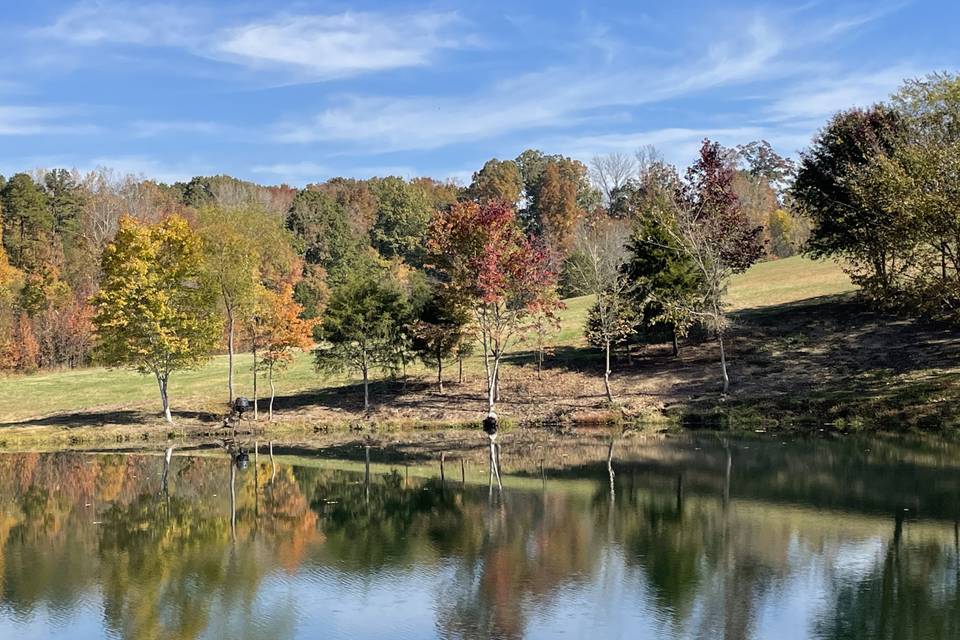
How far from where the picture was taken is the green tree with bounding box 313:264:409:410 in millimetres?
44312

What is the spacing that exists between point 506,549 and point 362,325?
83.4 ft

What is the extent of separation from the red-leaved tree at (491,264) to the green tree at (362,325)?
3566mm

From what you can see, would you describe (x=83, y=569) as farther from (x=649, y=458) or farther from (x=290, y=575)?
(x=649, y=458)

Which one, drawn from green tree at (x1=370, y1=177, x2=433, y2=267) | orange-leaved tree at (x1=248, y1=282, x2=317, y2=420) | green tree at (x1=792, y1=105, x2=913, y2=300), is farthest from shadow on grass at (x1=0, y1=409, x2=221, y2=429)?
green tree at (x1=370, y1=177, x2=433, y2=267)

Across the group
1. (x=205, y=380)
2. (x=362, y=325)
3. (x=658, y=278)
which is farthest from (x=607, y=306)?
(x=205, y=380)

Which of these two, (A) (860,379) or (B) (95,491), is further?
(A) (860,379)

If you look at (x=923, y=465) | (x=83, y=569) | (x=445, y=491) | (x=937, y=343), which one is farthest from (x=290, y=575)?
(x=937, y=343)

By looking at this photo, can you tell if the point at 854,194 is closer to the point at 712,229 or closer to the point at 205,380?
the point at 712,229

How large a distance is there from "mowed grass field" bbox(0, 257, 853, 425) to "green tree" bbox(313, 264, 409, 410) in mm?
6416

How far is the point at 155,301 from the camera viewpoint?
4162cm

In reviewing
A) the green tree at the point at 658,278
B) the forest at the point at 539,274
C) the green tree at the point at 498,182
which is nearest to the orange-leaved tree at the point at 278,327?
the forest at the point at 539,274

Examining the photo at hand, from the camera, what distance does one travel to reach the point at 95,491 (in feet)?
95.3

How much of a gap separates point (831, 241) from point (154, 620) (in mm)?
41400

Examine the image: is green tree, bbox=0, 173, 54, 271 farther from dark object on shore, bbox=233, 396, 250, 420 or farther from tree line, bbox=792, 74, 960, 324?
tree line, bbox=792, 74, 960, 324
